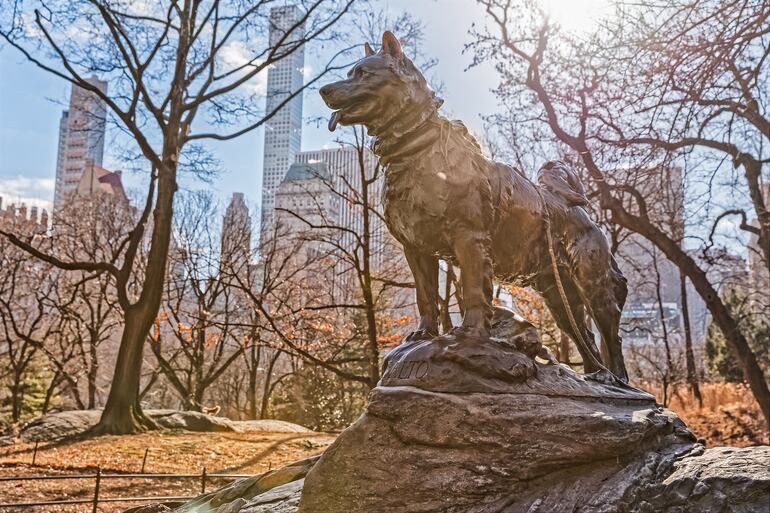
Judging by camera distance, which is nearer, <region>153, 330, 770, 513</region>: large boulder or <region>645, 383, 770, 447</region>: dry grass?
<region>153, 330, 770, 513</region>: large boulder

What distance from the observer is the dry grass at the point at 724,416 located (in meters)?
14.8

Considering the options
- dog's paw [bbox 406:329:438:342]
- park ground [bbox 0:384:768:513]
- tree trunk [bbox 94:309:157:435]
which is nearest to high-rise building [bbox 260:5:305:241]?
tree trunk [bbox 94:309:157:435]

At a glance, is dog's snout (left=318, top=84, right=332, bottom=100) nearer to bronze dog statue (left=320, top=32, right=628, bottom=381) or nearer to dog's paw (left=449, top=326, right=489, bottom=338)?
bronze dog statue (left=320, top=32, right=628, bottom=381)

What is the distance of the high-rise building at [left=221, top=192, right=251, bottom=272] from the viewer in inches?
936

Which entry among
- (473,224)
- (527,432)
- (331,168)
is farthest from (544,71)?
(527,432)

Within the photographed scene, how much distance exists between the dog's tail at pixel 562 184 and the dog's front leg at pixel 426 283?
1.29 meters

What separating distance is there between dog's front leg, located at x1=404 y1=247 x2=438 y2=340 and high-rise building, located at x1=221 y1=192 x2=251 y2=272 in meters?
19.5

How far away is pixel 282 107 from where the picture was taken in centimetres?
1634

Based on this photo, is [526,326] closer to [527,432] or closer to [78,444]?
[527,432]

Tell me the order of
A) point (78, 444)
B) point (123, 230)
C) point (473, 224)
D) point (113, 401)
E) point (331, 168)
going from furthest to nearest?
point (123, 230) < point (331, 168) < point (113, 401) < point (78, 444) < point (473, 224)

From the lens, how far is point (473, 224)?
4043 millimetres

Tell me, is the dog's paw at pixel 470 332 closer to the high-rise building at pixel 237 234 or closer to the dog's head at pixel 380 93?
Result: the dog's head at pixel 380 93

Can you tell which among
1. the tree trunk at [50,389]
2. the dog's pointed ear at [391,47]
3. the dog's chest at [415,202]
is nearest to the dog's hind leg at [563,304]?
the dog's chest at [415,202]

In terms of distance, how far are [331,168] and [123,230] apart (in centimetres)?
1107
